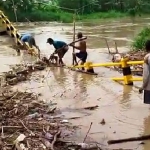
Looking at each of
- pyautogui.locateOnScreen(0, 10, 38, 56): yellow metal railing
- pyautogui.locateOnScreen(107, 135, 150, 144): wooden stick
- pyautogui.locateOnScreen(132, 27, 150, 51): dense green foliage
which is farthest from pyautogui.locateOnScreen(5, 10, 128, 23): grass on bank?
pyautogui.locateOnScreen(107, 135, 150, 144): wooden stick

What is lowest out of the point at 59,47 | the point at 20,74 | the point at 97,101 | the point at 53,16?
the point at 97,101

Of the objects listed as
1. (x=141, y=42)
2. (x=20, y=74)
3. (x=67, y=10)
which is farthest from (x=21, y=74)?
(x=67, y=10)

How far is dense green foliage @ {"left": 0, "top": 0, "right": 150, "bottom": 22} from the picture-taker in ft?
149

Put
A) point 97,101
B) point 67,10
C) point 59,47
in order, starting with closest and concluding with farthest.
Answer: point 97,101 < point 59,47 < point 67,10

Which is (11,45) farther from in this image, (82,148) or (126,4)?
(126,4)

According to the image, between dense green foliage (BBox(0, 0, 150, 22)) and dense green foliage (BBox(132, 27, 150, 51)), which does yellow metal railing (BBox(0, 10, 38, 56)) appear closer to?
dense green foliage (BBox(132, 27, 150, 51))

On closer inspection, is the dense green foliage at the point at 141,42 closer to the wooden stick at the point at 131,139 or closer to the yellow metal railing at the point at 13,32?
the yellow metal railing at the point at 13,32

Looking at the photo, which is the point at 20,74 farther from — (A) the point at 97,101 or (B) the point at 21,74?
(A) the point at 97,101

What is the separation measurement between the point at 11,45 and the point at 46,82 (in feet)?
36.5

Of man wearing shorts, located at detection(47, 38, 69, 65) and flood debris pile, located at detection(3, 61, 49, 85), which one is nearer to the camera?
flood debris pile, located at detection(3, 61, 49, 85)

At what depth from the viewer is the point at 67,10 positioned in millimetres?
55500

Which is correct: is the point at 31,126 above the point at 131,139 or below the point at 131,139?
above

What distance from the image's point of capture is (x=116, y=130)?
686 centimetres

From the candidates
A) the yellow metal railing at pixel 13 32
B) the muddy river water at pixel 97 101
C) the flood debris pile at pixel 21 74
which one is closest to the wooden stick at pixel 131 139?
the muddy river water at pixel 97 101
